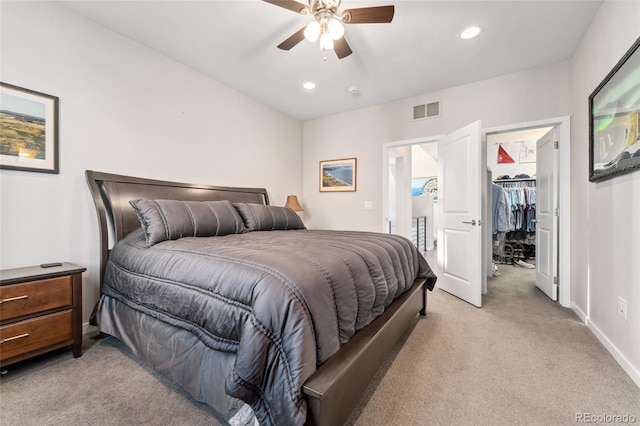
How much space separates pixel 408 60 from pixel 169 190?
9.69ft

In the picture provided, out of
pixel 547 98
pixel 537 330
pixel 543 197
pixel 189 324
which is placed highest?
pixel 547 98

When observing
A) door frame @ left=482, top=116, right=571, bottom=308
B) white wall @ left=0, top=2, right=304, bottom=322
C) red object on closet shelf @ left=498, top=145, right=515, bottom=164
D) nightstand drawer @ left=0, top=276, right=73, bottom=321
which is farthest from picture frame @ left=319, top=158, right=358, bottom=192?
red object on closet shelf @ left=498, top=145, right=515, bottom=164

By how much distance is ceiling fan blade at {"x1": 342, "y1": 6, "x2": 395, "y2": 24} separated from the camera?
1.76 meters

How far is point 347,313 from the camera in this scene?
128 centimetres

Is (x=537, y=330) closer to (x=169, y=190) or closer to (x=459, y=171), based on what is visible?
(x=459, y=171)

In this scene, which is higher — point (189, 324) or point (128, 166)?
point (128, 166)

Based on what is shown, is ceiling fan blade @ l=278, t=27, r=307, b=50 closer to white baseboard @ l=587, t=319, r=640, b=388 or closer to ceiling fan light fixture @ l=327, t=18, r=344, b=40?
ceiling fan light fixture @ l=327, t=18, r=344, b=40

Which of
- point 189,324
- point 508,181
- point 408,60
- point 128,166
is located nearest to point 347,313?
point 189,324

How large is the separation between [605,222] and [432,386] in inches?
74.7

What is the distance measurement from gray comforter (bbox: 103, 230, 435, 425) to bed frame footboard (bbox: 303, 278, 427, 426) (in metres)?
0.04

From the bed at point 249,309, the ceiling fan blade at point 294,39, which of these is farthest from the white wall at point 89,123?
the ceiling fan blade at point 294,39

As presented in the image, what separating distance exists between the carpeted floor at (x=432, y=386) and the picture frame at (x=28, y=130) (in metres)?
1.44

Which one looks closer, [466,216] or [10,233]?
[10,233]

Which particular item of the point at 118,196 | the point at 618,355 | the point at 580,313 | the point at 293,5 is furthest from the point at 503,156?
the point at 118,196
